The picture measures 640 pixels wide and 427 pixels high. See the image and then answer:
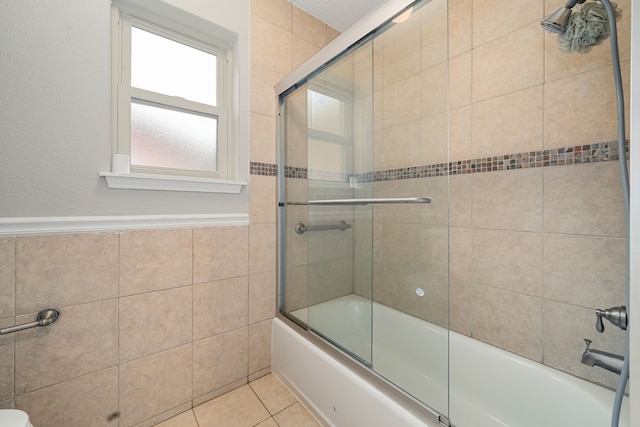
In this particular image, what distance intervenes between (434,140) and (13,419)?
1741 mm

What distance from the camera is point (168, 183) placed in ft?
4.34

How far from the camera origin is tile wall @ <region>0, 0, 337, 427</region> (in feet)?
3.46

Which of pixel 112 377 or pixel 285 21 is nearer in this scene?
pixel 112 377

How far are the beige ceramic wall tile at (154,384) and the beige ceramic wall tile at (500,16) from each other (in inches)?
88.2

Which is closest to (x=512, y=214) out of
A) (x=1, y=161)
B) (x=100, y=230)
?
(x=100, y=230)

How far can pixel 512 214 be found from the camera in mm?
1269

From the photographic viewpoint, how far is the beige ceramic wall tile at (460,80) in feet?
4.64

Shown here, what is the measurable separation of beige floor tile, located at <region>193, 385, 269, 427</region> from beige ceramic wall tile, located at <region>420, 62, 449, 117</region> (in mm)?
1665

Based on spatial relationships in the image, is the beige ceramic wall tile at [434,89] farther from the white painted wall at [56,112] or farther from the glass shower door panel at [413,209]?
the white painted wall at [56,112]

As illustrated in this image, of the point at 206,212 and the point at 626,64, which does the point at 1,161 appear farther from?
the point at 626,64

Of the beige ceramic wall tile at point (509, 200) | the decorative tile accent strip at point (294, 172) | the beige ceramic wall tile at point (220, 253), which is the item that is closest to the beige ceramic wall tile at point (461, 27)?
the beige ceramic wall tile at point (509, 200)

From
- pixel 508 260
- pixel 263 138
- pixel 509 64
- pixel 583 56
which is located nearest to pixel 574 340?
pixel 508 260

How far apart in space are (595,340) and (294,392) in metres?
1.43

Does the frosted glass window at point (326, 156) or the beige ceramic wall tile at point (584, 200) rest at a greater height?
the frosted glass window at point (326, 156)
